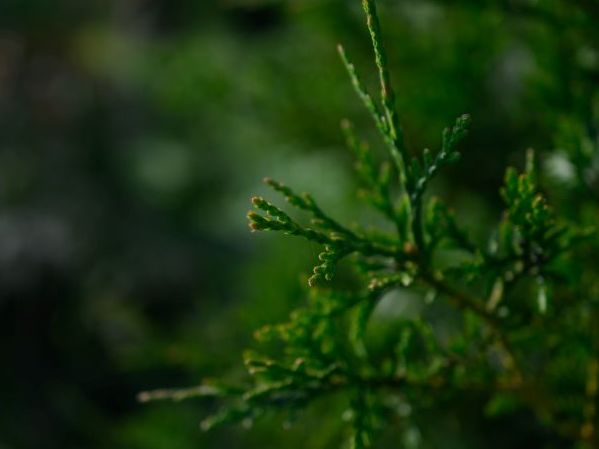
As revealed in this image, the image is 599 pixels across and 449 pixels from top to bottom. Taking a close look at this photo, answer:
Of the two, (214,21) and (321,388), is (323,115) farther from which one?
(214,21)

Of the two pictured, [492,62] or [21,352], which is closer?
[492,62]

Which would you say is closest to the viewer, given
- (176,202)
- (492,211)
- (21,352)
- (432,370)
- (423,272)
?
(423,272)

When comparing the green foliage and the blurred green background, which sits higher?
the blurred green background

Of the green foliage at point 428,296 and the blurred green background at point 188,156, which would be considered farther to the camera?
the blurred green background at point 188,156

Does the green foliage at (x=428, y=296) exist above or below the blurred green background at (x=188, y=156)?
below

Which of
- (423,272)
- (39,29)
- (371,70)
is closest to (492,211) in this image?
(371,70)
